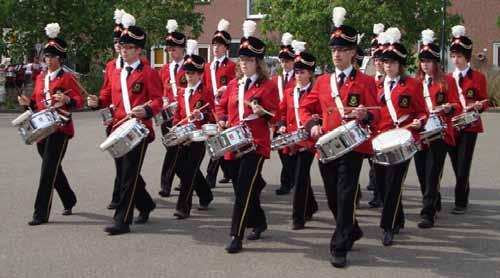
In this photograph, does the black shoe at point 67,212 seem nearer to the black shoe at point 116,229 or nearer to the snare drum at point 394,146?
the black shoe at point 116,229

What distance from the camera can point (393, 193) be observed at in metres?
8.38

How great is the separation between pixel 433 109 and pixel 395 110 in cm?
110

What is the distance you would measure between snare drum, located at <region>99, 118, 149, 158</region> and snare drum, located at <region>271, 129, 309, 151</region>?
1.43m

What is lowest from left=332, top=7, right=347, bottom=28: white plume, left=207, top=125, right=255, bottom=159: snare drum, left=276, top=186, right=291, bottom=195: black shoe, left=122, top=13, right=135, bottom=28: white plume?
left=276, top=186, right=291, bottom=195: black shoe

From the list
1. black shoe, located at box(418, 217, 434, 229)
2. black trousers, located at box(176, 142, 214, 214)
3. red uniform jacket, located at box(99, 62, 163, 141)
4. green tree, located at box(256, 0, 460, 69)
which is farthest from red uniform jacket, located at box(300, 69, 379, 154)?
green tree, located at box(256, 0, 460, 69)

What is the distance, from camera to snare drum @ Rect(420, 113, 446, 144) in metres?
8.98

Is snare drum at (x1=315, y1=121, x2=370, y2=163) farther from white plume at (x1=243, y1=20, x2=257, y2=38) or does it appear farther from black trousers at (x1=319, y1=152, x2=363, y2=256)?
white plume at (x1=243, y1=20, x2=257, y2=38)

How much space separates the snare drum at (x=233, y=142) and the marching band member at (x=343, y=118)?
0.57m

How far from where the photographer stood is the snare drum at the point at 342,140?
736 centimetres

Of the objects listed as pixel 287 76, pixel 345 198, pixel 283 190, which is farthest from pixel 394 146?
pixel 283 190

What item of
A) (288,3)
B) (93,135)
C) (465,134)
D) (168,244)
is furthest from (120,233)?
(288,3)

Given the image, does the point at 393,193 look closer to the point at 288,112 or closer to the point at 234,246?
the point at 234,246

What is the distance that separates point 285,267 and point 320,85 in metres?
1.66

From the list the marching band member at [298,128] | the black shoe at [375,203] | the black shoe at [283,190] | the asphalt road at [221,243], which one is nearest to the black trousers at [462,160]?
the asphalt road at [221,243]
